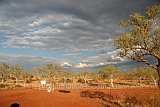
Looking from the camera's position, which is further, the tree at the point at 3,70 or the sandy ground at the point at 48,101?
the tree at the point at 3,70

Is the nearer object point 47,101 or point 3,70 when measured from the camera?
point 47,101

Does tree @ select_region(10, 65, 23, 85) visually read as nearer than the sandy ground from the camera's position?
No

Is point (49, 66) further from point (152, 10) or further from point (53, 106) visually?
point (152, 10)

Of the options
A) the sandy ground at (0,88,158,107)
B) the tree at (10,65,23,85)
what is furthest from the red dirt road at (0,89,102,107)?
the tree at (10,65,23,85)

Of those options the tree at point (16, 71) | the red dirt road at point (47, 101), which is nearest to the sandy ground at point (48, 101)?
the red dirt road at point (47, 101)

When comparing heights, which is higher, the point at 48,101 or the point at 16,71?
the point at 16,71

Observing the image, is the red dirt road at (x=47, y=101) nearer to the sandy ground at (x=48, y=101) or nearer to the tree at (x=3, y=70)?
the sandy ground at (x=48, y=101)

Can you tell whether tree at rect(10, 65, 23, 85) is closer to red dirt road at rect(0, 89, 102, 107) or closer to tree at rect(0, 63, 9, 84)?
tree at rect(0, 63, 9, 84)

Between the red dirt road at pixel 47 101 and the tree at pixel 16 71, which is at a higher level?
the tree at pixel 16 71

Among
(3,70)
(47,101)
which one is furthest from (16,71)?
(47,101)

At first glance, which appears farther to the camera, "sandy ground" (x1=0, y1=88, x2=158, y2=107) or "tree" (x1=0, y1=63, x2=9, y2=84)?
"tree" (x1=0, y1=63, x2=9, y2=84)

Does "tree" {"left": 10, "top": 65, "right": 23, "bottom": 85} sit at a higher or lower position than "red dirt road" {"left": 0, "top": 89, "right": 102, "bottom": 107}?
higher

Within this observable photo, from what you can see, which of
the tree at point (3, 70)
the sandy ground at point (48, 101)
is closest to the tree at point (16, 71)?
the tree at point (3, 70)

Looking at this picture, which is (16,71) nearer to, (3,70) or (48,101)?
(3,70)
